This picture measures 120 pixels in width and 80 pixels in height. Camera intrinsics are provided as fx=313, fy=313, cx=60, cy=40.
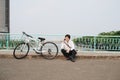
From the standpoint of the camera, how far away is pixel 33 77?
7.50m

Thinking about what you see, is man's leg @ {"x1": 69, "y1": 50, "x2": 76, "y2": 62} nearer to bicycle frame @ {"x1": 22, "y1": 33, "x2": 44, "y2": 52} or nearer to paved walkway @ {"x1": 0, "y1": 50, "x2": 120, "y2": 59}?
paved walkway @ {"x1": 0, "y1": 50, "x2": 120, "y2": 59}

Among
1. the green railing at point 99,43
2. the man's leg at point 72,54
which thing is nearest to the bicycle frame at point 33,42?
A: the man's leg at point 72,54

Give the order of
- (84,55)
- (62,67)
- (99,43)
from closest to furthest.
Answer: (62,67) → (84,55) → (99,43)

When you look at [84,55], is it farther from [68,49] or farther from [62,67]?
[62,67]

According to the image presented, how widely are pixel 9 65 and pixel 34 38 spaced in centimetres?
209

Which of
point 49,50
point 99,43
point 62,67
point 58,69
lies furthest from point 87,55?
point 58,69

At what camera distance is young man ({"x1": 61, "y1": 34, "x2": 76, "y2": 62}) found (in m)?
10.7

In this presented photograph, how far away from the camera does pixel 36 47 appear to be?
11.1 metres

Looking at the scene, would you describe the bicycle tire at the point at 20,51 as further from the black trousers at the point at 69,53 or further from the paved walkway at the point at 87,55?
the black trousers at the point at 69,53

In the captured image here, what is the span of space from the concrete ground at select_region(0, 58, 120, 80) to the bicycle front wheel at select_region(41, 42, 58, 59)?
263 millimetres

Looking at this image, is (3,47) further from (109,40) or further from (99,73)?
(99,73)

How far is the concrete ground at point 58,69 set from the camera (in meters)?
7.64

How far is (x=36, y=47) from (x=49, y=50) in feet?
1.58

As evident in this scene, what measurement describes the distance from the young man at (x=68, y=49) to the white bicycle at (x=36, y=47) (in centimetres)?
31
